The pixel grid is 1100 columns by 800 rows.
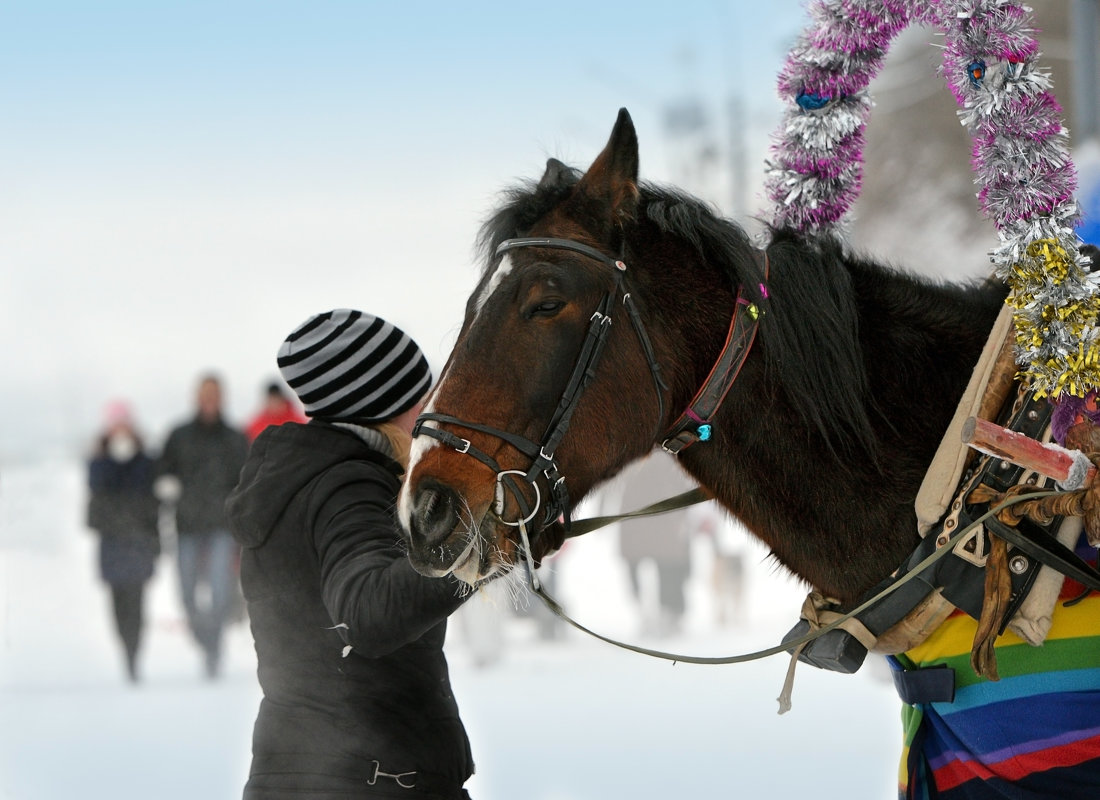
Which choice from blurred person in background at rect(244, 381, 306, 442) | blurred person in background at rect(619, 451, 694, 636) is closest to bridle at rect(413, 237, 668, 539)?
blurred person in background at rect(244, 381, 306, 442)

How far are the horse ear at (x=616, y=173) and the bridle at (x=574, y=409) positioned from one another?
105 millimetres

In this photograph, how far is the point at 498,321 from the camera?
1917mm

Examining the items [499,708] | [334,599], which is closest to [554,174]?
[334,599]

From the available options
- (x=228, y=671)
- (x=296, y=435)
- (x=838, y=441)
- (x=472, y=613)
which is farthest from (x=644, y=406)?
(x=228, y=671)

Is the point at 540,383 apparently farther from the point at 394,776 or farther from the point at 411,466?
the point at 394,776

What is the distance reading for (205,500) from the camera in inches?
308

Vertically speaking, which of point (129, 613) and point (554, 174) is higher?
point (554, 174)

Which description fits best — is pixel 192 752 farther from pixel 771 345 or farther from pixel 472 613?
pixel 771 345

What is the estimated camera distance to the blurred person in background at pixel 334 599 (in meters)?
2.03

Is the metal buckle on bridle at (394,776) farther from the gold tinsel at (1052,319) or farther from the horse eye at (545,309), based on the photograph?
the gold tinsel at (1052,319)

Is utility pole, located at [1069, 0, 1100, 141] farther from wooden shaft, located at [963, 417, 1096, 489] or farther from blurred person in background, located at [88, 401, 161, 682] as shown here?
blurred person in background, located at [88, 401, 161, 682]

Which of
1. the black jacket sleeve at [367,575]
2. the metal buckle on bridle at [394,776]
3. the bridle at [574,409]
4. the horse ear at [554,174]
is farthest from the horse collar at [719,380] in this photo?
the metal buckle on bridle at [394,776]

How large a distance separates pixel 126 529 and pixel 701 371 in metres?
6.72

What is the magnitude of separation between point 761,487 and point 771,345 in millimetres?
255
